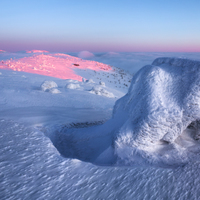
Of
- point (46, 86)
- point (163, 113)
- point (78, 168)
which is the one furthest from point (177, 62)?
point (46, 86)

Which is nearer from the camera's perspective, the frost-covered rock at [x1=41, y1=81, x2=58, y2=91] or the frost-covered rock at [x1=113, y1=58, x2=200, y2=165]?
the frost-covered rock at [x1=113, y1=58, x2=200, y2=165]

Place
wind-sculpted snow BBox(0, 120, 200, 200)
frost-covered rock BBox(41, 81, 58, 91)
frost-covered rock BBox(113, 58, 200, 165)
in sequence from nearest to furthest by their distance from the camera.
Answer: wind-sculpted snow BBox(0, 120, 200, 200), frost-covered rock BBox(113, 58, 200, 165), frost-covered rock BBox(41, 81, 58, 91)

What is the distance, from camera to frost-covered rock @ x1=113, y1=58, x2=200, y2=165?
1.87 metres

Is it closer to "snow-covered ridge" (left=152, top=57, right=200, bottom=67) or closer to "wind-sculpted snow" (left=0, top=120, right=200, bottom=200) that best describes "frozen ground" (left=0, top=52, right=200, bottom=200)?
"wind-sculpted snow" (left=0, top=120, right=200, bottom=200)

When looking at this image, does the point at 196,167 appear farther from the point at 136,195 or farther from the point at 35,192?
the point at 35,192

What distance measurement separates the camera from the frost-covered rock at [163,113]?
187cm

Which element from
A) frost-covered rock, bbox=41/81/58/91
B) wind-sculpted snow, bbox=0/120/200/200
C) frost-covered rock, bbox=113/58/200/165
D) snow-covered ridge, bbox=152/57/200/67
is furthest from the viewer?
frost-covered rock, bbox=41/81/58/91

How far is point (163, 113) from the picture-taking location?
6.07 feet

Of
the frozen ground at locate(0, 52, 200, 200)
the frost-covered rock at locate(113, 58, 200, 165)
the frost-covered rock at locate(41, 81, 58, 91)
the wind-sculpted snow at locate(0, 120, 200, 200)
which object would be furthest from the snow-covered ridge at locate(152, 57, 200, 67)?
the frost-covered rock at locate(41, 81, 58, 91)

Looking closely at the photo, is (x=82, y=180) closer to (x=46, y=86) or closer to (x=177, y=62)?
(x=177, y=62)

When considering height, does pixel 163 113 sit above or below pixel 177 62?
below

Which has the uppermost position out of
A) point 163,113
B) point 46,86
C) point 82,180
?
point 163,113

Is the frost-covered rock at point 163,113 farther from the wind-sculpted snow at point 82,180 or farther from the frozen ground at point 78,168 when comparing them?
the wind-sculpted snow at point 82,180

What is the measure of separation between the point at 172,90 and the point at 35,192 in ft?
5.26
